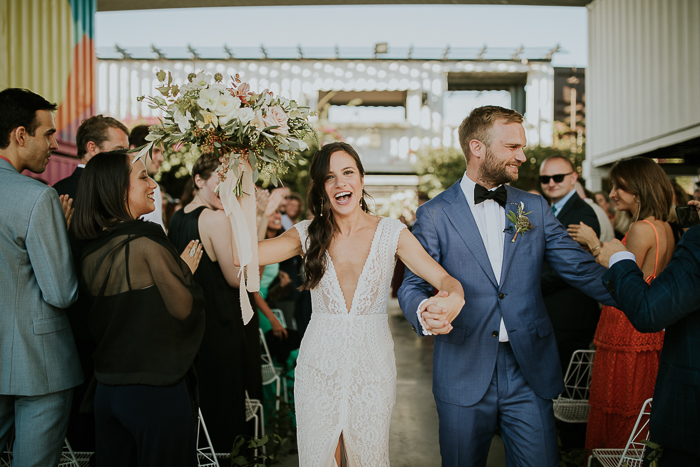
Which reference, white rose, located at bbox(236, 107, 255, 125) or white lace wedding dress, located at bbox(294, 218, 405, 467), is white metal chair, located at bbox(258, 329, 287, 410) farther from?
white rose, located at bbox(236, 107, 255, 125)

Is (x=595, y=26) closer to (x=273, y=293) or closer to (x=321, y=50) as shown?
(x=273, y=293)

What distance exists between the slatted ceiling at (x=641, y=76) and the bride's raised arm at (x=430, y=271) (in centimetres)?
492

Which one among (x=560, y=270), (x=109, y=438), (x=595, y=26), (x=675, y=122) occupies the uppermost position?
(x=595, y=26)

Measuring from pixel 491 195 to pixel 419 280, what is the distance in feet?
1.80

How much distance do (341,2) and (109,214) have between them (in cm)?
462

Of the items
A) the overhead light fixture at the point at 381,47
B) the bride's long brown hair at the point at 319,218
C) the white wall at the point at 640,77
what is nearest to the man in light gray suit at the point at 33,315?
the bride's long brown hair at the point at 319,218

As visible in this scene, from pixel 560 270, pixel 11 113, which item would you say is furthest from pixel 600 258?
pixel 11 113

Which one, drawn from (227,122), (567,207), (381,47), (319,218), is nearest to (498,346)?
(319,218)

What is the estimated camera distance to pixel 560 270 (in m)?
2.49

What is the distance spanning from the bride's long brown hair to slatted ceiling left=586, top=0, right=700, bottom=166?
509 centimetres

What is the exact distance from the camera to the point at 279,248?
8.13ft

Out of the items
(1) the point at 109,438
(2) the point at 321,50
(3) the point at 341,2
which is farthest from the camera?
(2) the point at 321,50

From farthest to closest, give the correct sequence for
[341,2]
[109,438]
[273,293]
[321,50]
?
[321,50]
[341,2]
[273,293]
[109,438]

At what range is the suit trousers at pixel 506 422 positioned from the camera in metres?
2.30
